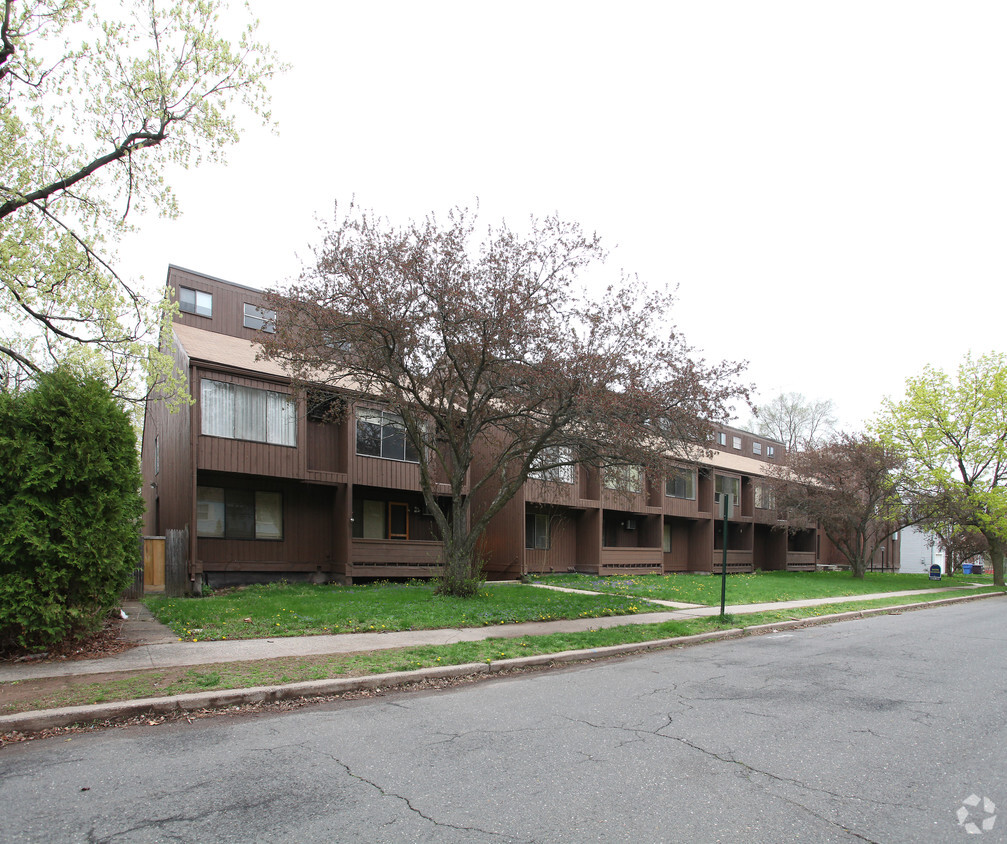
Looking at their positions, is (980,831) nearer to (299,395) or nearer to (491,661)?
(491,661)

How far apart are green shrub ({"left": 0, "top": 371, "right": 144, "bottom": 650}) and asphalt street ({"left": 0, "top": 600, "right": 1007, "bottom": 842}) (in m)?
3.00

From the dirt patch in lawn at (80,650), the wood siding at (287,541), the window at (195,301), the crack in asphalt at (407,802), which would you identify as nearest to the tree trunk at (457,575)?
the wood siding at (287,541)

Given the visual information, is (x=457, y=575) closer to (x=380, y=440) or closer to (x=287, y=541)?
(x=380, y=440)

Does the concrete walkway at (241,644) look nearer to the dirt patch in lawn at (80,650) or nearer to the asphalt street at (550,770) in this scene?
the dirt patch in lawn at (80,650)

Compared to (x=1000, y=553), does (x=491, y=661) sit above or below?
above

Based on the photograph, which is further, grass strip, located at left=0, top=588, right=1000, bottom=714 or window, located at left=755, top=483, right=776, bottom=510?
window, located at left=755, top=483, right=776, bottom=510

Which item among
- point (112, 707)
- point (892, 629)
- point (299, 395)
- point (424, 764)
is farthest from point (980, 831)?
point (299, 395)

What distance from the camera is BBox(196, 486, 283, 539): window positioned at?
1895 cm

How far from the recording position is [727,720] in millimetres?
6363

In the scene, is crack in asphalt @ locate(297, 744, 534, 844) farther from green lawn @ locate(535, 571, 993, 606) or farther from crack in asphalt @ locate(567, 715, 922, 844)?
green lawn @ locate(535, 571, 993, 606)

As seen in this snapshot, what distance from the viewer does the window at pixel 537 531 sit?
26547 millimetres

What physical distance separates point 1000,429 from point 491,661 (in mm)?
33364

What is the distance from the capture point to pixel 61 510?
26.8 feet

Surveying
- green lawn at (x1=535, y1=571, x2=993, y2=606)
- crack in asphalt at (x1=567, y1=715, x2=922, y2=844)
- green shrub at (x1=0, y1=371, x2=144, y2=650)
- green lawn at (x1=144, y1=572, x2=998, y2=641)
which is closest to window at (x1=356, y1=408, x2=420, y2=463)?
green lawn at (x1=144, y1=572, x2=998, y2=641)
